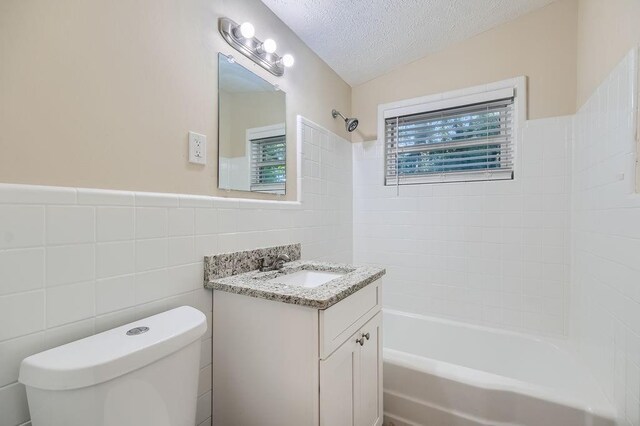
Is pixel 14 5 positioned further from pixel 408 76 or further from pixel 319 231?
pixel 408 76

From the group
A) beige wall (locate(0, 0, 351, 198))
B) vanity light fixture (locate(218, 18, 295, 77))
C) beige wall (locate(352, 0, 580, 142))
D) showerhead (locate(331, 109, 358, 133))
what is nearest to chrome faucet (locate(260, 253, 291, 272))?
beige wall (locate(0, 0, 351, 198))

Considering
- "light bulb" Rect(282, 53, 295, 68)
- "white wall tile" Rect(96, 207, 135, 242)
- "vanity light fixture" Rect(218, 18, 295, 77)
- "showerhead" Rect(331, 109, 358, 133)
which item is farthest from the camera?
"showerhead" Rect(331, 109, 358, 133)

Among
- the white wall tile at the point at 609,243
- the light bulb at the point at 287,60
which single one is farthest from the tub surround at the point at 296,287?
the light bulb at the point at 287,60

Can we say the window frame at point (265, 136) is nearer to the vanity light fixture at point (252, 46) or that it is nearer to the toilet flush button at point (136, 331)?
the vanity light fixture at point (252, 46)

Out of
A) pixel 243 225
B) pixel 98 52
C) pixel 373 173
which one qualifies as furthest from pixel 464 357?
pixel 98 52

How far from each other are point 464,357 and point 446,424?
686mm

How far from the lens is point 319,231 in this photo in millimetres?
2031

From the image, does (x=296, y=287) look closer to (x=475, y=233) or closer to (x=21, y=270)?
(x=21, y=270)

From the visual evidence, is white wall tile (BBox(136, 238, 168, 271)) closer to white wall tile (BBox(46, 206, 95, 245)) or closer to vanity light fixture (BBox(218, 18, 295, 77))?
white wall tile (BBox(46, 206, 95, 245))

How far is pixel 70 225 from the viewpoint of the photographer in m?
0.81

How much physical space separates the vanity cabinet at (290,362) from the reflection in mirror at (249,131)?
0.57 metres

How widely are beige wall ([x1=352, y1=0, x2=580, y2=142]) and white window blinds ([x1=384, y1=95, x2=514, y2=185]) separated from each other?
17 cm

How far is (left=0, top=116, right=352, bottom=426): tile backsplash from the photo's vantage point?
716 mm

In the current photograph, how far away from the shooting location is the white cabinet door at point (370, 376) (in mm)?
1229
